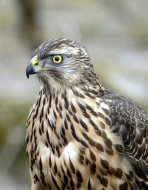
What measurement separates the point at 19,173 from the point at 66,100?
13.6ft

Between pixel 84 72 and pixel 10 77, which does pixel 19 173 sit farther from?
pixel 84 72

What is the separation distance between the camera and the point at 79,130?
725 cm

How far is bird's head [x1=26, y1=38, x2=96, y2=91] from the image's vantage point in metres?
7.16

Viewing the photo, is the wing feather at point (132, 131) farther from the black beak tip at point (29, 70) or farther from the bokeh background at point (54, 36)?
the bokeh background at point (54, 36)

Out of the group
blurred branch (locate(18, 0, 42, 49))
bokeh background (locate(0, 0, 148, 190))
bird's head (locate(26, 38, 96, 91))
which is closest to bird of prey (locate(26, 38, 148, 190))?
bird's head (locate(26, 38, 96, 91))

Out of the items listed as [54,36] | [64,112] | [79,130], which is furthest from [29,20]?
[79,130]

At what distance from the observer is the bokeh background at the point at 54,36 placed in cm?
1138

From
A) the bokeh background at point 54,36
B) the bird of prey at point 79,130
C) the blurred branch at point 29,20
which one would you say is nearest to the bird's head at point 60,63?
the bird of prey at point 79,130

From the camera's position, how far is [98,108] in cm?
731

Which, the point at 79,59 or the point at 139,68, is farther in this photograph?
the point at 139,68

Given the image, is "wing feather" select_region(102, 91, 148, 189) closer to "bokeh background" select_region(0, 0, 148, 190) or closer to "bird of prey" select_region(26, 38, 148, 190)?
"bird of prey" select_region(26, 38, 148, 190)

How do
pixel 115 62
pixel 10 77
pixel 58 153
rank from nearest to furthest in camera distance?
1. pixel 58 153
2. pixel 10 77
3. pixel 115 62

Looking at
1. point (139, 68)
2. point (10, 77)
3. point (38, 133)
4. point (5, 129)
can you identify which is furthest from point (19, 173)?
point (38, 133)

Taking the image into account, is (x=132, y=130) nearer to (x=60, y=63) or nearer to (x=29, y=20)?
(x=60, y=63)
